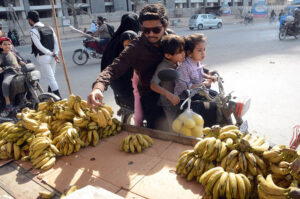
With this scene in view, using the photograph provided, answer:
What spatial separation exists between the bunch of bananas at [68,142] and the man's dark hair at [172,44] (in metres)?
1.26

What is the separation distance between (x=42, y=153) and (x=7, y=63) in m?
3.75

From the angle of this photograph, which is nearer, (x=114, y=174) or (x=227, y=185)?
(x=227, y=185)

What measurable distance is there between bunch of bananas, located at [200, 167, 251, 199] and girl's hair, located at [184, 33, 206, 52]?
4.98ft

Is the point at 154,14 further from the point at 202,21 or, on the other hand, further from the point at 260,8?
the point at 260,8

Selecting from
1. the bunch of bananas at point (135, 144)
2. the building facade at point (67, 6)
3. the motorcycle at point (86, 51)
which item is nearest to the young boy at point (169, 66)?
the bunch of bananas at point (135, 144)

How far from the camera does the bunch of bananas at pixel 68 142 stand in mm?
2279

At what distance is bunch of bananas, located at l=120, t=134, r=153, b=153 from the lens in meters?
2.26

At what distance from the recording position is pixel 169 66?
102 inches

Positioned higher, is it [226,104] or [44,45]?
[44,45]

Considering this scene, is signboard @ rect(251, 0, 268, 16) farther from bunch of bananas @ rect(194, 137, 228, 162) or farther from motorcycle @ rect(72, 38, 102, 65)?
bunch of bananas @ rect(194, 137, 228, 162)

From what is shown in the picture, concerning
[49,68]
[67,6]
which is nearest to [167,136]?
[49,68]

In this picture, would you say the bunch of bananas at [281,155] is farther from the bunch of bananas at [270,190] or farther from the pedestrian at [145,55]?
the pedestrian at [145,55]

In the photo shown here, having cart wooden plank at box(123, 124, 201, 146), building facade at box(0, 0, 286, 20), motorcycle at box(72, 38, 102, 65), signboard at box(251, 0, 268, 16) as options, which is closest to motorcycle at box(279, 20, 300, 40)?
motorcycle at box(72, 38, 102, 65)

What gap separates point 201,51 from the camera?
2.67 m
